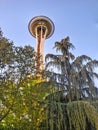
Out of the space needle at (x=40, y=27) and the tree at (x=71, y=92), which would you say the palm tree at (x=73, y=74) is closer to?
the tree at (x=71, y=92)

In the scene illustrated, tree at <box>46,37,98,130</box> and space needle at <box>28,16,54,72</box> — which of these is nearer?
tree at <box>46,37,98,130</box>

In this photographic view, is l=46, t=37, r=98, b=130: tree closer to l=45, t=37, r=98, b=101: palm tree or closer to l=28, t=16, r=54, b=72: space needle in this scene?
l=45, t=37, r=98, b=101: palm tree

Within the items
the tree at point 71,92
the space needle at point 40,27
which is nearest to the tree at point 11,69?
the tree at point 71,92

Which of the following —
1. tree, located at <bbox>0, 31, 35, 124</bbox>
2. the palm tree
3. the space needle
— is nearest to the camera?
tree, located at <bbox>0, 31, 35, 124</bbox>

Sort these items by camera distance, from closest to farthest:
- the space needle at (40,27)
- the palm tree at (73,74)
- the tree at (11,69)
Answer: the tree at (11,69)
the palm tree at (73,74)
the space needle at (40,27)

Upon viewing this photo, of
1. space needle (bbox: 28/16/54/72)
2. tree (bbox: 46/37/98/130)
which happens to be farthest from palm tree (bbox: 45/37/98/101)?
space needle (bbox: 28/16/54/72)

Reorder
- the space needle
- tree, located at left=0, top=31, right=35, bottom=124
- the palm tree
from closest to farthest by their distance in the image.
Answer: tree, located at left=0, top=31, right=35, bottom=124 < the palm tree < the space needle

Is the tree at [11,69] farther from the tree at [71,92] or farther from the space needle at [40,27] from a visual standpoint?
the space needle at [40,27]

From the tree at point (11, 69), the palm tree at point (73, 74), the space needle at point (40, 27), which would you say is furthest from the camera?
the space needle at point (40, 27)

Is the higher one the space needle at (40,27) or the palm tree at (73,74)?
the space needle at (40,27)

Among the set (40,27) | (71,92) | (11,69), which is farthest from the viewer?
(40,27)

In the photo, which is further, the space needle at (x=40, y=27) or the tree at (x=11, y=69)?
the space needle at (x=40, y=27)

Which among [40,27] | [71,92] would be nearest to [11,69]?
[71,92]

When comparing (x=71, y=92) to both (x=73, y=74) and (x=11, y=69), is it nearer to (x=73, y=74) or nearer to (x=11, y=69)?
(x=73, y=74)
